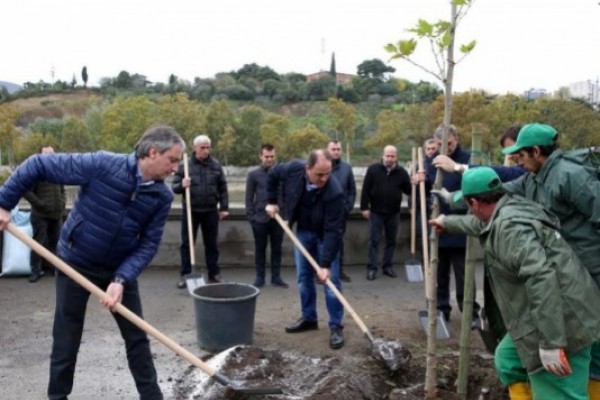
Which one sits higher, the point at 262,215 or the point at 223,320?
the point at 262,215

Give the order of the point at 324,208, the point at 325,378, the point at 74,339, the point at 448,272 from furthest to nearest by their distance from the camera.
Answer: the point at 448,272
the point at 324,208
the point at 325,378
the point at 74,339

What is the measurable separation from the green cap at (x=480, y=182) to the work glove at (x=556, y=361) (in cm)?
86

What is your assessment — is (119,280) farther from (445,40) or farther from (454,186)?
(454,186)

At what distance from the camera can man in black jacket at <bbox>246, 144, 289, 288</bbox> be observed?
7883mm

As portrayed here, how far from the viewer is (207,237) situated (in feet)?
26.2

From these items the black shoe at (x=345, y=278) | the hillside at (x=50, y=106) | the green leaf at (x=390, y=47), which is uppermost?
the hillside at (x=50, y=106)

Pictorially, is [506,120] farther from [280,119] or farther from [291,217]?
[291,217]

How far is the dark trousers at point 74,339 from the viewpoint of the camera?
382 centimetres

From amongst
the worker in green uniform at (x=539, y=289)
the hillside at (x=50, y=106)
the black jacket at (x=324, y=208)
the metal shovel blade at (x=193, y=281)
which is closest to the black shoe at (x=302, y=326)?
the black jacket at (x=324, y=208)

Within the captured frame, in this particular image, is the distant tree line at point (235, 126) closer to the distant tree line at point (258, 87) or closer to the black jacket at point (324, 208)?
the black jacket at point (324, 208)

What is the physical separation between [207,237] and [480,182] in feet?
17.3

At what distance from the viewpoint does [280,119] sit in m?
25.1

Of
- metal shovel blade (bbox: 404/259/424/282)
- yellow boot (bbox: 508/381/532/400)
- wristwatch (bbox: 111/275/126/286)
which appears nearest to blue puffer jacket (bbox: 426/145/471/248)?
metal shovel blade (bbox: 404/259/424/282)

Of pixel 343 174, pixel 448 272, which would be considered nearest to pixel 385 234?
pixel 343 174
